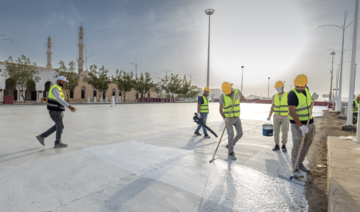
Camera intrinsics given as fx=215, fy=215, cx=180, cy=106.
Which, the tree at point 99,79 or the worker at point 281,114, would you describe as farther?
the tree at point 99,79

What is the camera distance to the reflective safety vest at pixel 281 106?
5.83m

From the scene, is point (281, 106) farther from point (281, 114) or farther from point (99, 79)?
point (99, 79)

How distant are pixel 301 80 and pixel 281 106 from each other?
2.16 meters

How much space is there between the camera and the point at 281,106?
5902 mm

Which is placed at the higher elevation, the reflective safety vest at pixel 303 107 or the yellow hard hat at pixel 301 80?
the yellow hard hat at pixel 301 80

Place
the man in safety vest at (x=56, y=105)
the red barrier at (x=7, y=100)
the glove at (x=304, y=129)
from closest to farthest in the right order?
the glove at (x=304, y=129), the man in safety vest at (x=56, y=105), the red barrier at (x=7, y=100)

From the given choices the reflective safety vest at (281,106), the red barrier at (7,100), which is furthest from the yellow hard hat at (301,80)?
the red barrier at (7,100)

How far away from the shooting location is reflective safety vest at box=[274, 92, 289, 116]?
19.1 feet

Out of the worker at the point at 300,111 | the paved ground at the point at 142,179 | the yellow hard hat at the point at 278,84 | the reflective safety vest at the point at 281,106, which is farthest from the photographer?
the yellow hard hat at the point at 278,84

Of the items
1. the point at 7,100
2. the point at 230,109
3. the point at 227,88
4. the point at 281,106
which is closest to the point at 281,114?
the point at 281,106

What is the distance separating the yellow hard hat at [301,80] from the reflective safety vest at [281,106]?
6.74ft

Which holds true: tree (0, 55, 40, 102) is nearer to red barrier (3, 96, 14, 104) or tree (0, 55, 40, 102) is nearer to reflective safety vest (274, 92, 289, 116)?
red barrier (3, 96, 14, 104)

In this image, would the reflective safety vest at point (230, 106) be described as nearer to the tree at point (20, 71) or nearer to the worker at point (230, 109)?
the worker at point (230, 109)

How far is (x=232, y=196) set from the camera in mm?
3148
